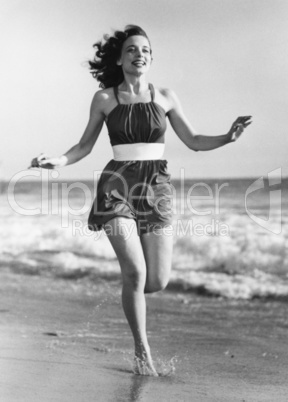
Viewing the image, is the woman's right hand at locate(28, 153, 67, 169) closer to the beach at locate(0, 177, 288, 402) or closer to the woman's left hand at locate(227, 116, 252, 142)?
the woman's left hand at locate(227, 116, 252, 142)

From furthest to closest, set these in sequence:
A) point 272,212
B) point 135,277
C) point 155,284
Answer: point 272,212 → point 155,284 → point 135,277

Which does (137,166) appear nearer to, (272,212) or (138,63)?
(138,63)

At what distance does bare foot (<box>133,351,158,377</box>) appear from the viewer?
2.75 m

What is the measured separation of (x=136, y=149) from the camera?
2777 millimetres

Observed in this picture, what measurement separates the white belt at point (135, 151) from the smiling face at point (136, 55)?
27cm

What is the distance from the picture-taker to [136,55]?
9.12 feet

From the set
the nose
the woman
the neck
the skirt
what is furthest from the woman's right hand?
the nose

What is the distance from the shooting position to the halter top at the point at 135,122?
274cm

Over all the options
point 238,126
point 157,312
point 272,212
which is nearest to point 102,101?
point 238,126

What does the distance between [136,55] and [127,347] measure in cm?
141

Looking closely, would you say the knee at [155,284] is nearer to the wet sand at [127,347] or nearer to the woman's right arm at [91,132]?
the wet sand at [127,347]

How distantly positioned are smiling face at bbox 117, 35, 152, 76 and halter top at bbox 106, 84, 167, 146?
0.12 m

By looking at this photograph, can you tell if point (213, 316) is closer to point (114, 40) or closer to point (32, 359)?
point (32, 359)

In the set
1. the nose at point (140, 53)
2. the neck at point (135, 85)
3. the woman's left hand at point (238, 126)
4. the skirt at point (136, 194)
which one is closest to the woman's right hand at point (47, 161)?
the skirt at point (136, 194)
